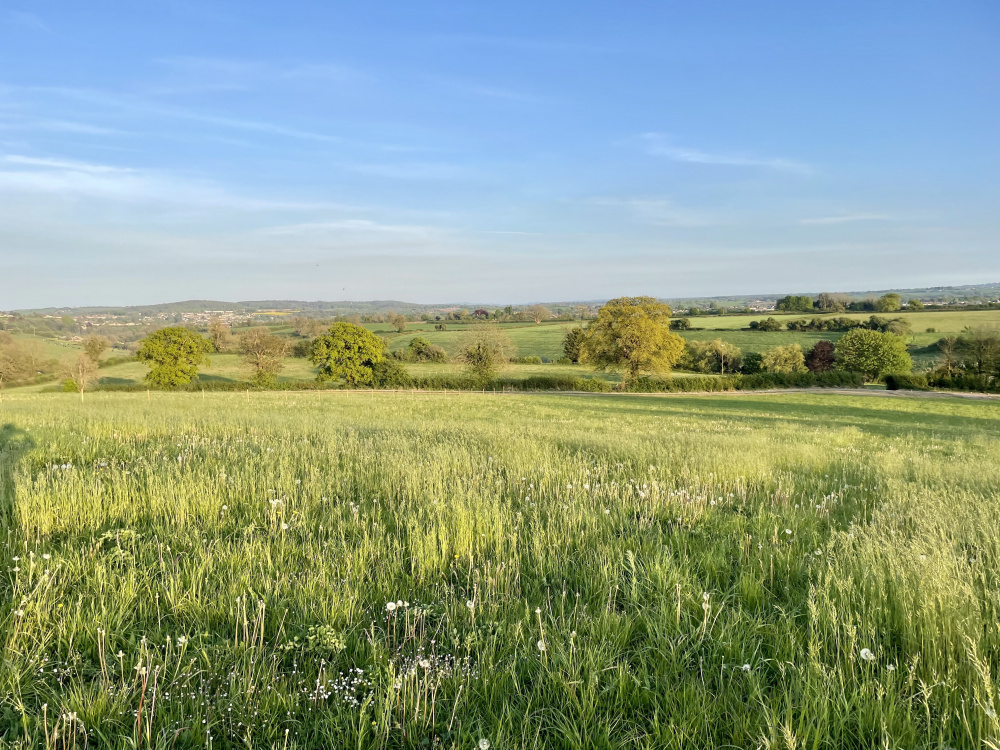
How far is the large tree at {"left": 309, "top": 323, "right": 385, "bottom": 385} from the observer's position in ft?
185

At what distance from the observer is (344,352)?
185 ft

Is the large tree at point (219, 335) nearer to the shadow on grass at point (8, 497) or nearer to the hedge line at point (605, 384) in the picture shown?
the hedge line at point (605, 384)

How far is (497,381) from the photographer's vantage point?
64.9 metres

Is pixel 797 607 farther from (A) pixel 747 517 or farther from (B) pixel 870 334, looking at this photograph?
(B) pixel 870 334

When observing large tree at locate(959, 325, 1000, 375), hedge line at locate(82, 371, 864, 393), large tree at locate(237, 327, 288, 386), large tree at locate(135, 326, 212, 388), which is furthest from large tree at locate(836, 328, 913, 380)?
large tree at locate(135, 326, 212, 388)

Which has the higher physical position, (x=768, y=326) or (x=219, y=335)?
(x=768, y=326)

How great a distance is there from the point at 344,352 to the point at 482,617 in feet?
185

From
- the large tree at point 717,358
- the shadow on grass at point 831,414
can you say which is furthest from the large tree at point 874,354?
the shadow on grass at point 831,414

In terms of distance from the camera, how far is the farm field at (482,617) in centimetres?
223

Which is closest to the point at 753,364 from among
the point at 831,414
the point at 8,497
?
the point at 831,414

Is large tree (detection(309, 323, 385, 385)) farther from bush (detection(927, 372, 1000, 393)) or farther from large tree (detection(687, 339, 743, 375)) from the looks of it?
bush (detection(927, 372, 1000, 393))

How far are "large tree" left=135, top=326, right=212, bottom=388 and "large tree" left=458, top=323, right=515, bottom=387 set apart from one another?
31.7 metres

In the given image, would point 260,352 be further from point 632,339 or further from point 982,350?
point 982,350

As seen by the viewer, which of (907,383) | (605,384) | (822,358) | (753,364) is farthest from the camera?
(753,364)
